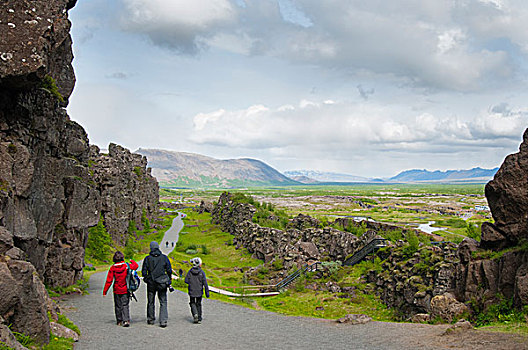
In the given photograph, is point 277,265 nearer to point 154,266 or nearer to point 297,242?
point 297,242

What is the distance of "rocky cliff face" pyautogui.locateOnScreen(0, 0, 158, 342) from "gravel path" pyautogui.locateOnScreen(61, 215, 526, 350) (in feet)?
8.09

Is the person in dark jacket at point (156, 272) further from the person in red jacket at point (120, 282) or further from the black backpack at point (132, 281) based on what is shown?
the person in red jacket at point (120, 282)

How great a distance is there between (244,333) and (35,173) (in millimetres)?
11141

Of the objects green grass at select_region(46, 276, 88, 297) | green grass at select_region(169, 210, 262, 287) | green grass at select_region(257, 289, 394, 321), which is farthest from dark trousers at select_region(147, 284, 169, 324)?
green grass at select_region(169, 210, 262, 287)

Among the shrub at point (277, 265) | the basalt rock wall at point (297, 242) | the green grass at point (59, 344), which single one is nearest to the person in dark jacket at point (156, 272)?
the green grass at point (59, 344)

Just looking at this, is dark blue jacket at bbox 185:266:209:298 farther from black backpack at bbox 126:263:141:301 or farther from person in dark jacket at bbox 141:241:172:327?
black backpack at bbox 126:263:141:301

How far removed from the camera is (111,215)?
49344 millimetres

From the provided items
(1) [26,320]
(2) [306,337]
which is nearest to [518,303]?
(2) [306,337]

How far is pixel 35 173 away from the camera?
58.1 ft

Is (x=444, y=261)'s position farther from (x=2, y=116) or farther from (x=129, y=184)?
(x=129, y=184)

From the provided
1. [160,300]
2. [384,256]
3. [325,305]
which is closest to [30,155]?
[160,300]

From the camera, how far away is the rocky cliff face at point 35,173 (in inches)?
466

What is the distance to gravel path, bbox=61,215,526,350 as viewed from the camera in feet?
46.9

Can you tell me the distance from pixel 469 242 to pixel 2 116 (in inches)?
893
